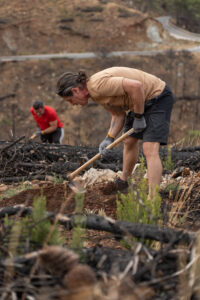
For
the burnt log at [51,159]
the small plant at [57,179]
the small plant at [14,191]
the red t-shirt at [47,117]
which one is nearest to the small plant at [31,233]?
the small plant at [14,191]

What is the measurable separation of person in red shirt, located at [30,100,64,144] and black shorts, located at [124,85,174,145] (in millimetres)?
4168

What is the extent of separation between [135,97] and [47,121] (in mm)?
4821

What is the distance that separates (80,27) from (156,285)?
111 ft

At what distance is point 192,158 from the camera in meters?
5.52

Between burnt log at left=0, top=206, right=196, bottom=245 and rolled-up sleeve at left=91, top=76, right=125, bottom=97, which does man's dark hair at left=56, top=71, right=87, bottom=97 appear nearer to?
rolled-up sleeve at left=91, top=76, right=125, bottom=97

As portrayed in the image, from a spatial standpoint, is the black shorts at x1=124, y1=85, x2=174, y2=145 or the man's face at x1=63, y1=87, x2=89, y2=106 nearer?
the man's face at x1=63, y1=87, x2=89, y2=106

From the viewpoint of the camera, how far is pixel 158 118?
3.80 m

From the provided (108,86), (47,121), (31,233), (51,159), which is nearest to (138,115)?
(108,86)

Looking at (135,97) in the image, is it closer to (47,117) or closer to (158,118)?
(158,118)

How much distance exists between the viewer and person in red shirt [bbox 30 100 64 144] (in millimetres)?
7750

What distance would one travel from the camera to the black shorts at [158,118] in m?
3.74

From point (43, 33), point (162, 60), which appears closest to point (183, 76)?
point (162, 60)

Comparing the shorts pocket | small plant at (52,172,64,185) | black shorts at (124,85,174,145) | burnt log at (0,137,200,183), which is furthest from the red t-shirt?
the shorts pocket

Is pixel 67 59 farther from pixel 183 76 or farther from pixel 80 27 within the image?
pixel 183 76
